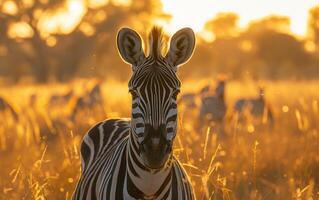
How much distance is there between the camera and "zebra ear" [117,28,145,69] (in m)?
4.11

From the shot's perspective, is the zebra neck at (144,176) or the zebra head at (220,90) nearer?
the zebra neck at (144,176)

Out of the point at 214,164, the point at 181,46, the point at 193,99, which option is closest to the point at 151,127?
the point at 181,46

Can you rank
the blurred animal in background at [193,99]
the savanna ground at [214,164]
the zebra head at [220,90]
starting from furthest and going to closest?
the blurred animal in background at [193,99], the zebra head at [220,90], the savanna ground at [214,164]

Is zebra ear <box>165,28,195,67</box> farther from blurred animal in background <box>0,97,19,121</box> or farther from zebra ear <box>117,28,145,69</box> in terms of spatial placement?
blurred animal in background <box>0,97,19,121</box>

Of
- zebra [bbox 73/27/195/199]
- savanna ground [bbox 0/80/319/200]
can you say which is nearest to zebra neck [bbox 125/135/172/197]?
zebra [bbox 73/27/195/199]

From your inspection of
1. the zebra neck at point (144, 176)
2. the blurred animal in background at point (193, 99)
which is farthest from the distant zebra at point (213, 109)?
the zebra neck at point (144, 176)

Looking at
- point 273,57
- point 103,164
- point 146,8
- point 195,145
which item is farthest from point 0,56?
point 103,164

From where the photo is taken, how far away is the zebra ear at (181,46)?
163 inches

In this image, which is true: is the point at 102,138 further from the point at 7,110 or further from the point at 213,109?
the point at 213,109

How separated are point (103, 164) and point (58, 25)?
42.2m

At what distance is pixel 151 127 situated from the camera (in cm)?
366

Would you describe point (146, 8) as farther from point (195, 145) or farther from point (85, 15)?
point (195, 145)

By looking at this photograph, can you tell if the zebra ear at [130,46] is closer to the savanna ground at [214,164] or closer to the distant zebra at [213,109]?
the savanna ground at [214,164]

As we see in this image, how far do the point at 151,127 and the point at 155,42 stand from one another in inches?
24.0
